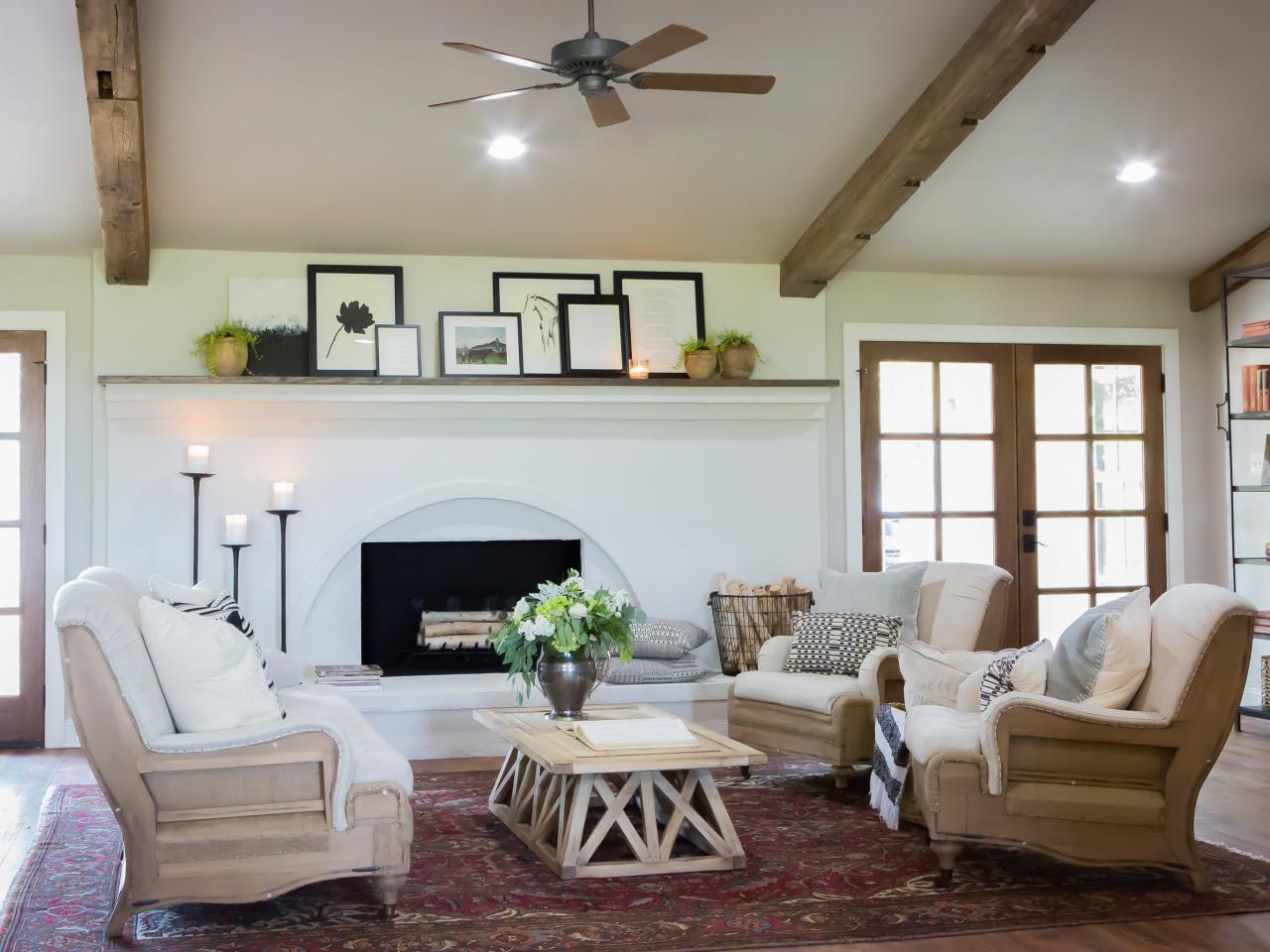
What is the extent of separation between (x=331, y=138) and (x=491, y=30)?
37.8 inches

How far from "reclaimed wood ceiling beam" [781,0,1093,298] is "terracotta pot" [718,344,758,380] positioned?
17.8 inches

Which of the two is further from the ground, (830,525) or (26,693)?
(830,525)

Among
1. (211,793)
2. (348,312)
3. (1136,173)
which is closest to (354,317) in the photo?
(348,312)

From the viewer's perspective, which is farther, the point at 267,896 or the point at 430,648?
the point at 430,648

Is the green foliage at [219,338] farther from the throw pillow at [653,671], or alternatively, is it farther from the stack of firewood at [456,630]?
the throw pillow at [653,671]

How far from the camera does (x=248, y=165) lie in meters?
5.32

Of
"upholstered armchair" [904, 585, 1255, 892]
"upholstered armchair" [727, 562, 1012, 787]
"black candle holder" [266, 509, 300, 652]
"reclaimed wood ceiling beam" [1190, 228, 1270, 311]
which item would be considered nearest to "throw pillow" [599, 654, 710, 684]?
"upholstered armchair" [727, 562, 1012, 787]

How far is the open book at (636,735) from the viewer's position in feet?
12.2

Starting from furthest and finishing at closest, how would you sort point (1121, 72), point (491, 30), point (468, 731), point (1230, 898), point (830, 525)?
point (830, 525) < point (468, 731) < point (1121, 72) < point (491, 30) < point (1230, 898)

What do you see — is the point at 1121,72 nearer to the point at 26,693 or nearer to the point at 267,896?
the point at 267,896

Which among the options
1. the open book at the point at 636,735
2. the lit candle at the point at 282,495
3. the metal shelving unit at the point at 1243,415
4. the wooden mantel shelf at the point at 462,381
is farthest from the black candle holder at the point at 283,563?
the metal shelving unit at the point at 1243,415

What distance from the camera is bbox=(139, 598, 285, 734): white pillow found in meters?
3.27

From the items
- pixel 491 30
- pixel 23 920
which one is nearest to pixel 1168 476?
pixel 491 30

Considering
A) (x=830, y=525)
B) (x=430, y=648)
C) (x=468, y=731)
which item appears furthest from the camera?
(x=830, y=525)
